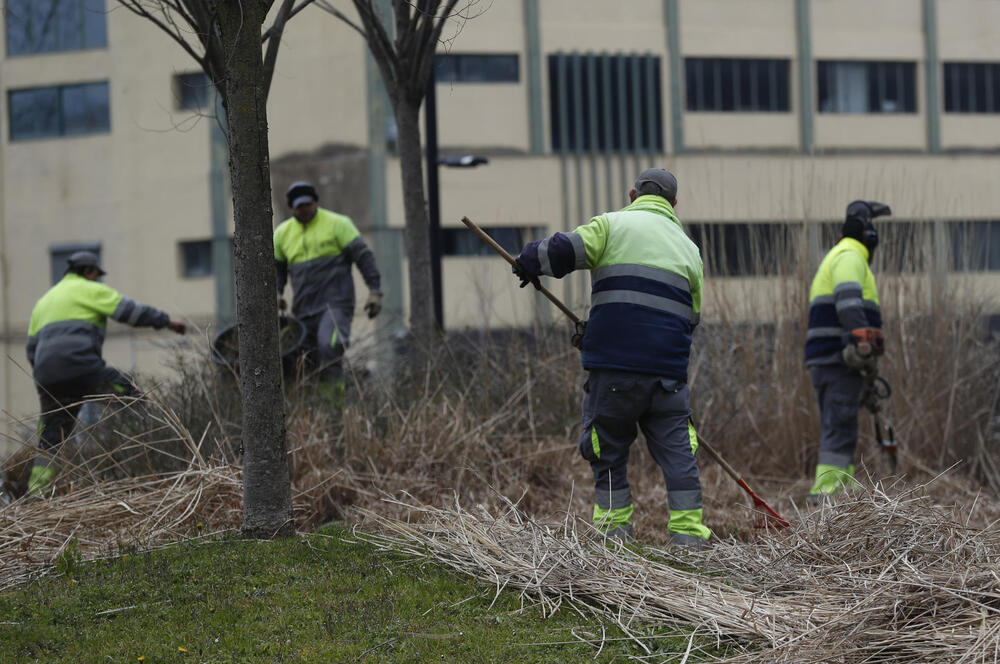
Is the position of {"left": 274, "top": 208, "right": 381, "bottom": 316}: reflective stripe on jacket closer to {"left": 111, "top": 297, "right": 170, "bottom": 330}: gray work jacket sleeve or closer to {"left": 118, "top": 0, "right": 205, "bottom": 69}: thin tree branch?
{"left": 111, "top": 297, "right": 170, "bottom": 330}: gray work jacket sleeve

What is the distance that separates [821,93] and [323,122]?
12.7m

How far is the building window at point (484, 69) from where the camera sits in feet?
89.6

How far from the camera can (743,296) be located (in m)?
9.61

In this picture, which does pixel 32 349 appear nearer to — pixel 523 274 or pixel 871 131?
pixel 523 274

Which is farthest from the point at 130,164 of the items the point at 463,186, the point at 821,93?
the point at 821,93

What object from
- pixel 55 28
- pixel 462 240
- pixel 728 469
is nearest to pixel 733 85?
pixel 462 240

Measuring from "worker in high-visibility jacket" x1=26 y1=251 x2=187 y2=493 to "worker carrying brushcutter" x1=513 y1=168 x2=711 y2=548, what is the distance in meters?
3.80

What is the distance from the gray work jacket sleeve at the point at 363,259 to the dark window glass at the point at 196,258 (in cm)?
2049

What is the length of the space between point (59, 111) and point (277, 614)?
27.8 metres

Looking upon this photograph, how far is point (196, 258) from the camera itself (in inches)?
1123

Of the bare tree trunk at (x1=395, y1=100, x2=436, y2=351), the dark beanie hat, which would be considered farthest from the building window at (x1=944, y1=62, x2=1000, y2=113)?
the dark beanie hat

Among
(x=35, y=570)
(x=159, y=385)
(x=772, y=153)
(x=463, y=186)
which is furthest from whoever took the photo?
(x=772, y=153)

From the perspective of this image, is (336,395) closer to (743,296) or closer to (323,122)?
(743,296)

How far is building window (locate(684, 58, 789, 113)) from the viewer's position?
29.2m
